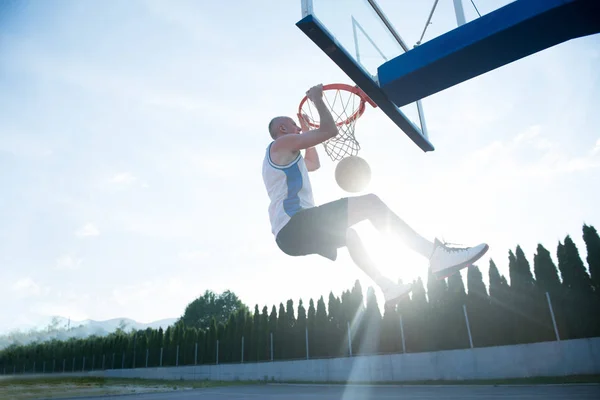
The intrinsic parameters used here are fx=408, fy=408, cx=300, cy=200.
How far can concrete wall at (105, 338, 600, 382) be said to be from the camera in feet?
45.0

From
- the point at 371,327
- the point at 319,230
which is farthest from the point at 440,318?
the point at 319,230

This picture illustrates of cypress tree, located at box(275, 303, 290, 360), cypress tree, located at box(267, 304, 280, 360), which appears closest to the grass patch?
cypress tree, located at box(267, 304, 280, 360)

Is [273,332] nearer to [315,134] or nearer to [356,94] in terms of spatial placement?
[356,94]

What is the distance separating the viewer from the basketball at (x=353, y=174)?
171 inches

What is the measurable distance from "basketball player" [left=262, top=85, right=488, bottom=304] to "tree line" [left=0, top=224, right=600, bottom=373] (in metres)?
11.9

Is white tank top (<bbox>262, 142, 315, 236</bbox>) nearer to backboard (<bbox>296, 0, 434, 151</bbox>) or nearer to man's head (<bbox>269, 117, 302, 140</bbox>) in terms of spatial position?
man's head (<bbox>269, 117, 302, 140</bbox>)

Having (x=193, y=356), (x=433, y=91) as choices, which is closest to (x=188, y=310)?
(x=193, y=356)

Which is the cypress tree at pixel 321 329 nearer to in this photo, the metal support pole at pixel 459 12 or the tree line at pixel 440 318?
the tree line at pixel 440 318

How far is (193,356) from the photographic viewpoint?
98.0 feet

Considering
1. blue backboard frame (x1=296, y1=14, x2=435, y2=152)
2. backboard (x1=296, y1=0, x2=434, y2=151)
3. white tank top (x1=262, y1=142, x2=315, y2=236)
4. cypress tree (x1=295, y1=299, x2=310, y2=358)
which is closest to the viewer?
white tank top (x1=262, y1=142, x2=315, y2=236)

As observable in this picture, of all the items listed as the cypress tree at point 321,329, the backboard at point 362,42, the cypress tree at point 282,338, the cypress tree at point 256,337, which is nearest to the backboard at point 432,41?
the backboard at point 362,42

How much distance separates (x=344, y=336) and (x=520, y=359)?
8.41 m

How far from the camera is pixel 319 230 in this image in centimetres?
312

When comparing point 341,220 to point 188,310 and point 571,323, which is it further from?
point 188,310
